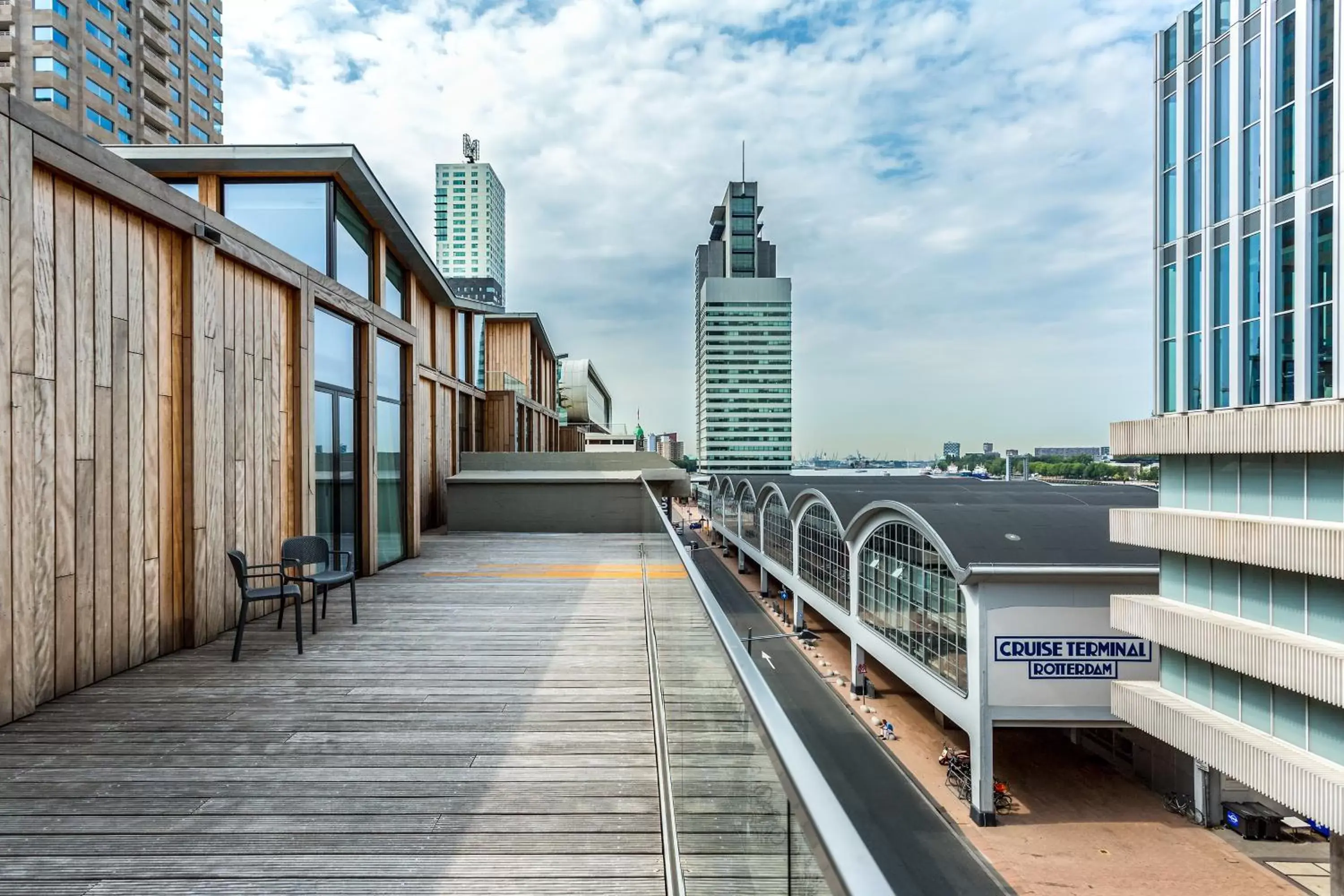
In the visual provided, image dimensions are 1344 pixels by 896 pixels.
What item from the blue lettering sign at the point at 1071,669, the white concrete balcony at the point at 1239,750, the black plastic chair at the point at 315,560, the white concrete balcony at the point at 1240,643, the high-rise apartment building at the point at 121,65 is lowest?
the white concrete balcony at the point at 1239,750

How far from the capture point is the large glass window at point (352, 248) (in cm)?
938

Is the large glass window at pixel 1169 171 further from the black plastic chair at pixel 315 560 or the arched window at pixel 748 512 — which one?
the black plastic chair at pixel 315 560

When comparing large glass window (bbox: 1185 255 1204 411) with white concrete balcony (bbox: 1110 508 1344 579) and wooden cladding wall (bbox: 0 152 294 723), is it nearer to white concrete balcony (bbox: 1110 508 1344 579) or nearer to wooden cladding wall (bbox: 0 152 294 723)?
white concrete balcony (bbox: 1110 508 1344 579)

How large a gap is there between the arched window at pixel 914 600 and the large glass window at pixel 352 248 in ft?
48.6

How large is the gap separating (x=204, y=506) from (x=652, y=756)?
4286 mm

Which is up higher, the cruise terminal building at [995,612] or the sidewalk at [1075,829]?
the cruise terminal building at [995,612]

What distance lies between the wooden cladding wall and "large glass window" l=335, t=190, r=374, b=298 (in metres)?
4.02

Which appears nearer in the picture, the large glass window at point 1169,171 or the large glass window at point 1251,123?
the large glass window at point 1251,123

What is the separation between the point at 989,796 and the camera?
47.3ft

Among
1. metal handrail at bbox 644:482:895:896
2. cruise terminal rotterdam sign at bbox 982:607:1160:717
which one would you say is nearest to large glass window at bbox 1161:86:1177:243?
cruise terminal rotterdam sign at bbox 982:607:1160:717

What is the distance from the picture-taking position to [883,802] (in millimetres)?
15203

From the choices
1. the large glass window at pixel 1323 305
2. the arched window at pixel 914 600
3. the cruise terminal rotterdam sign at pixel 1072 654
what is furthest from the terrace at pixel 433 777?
the large glass window at pixel 1323 305

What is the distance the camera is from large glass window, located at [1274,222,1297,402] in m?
15.7

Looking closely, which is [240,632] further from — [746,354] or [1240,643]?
[746,354]
